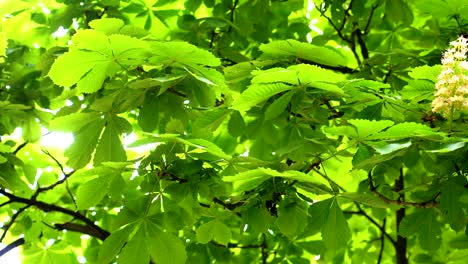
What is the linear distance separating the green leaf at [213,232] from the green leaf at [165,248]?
386 millimetres

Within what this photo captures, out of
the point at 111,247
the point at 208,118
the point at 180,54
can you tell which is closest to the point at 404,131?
the point at 180,54

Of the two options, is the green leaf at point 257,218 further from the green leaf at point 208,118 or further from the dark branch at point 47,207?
the dark branch at point 47,207

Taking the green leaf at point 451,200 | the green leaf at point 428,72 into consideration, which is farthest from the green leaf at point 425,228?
the green leaf at point 428,72

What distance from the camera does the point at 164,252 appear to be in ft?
5.09

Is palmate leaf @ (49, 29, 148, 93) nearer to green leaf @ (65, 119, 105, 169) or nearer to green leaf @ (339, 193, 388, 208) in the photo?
green leaf @ (65, 119, 105, 169)

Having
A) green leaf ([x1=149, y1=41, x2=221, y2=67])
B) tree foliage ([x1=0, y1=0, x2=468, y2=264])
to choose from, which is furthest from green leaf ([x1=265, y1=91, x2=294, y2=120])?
green leaf ([x1=149, y1=41, x2=221, y2=67])

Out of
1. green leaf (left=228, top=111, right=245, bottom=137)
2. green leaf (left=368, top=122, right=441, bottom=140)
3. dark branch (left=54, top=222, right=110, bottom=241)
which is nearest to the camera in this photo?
green leaf (left=368, top=122, right=441, bottom=140)

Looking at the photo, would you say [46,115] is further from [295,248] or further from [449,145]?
[449,145]

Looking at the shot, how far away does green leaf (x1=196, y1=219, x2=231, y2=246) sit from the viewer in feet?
6.43

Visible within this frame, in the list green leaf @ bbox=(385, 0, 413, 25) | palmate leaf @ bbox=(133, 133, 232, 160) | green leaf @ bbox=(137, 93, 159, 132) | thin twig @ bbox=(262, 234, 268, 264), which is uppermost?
green leaf @ bbox=(385, 0, 413, 25)

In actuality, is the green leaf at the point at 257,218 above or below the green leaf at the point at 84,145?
below

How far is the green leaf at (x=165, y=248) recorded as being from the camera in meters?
1.55

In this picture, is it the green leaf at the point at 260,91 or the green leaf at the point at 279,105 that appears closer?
the green leaf at the point at 260,91

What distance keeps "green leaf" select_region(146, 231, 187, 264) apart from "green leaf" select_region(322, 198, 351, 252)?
399mm
